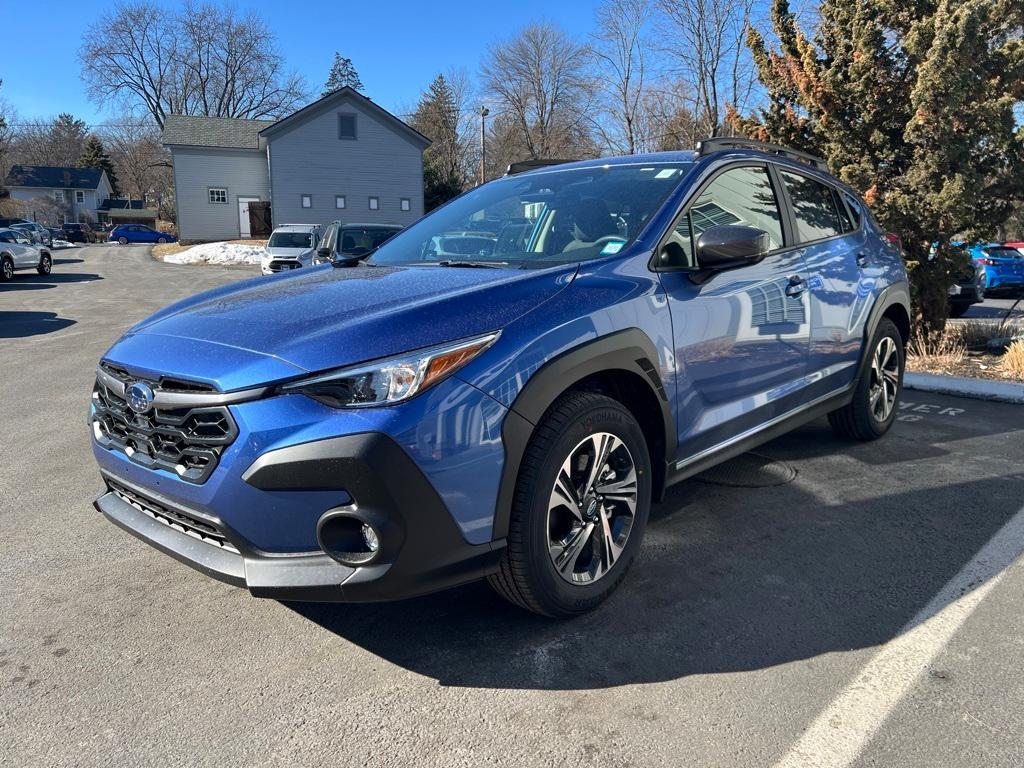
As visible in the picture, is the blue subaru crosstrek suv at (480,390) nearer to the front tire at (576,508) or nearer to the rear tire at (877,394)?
the front tire at (576,508)

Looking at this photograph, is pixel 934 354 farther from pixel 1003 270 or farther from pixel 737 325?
pixel 1003 270

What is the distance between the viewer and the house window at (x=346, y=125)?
37531mm

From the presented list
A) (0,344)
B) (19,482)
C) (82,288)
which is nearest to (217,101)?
(82,288)

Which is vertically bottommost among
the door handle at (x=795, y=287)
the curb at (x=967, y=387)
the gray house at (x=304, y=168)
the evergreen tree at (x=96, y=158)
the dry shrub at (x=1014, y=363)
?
the curb at (x=967, y=387)

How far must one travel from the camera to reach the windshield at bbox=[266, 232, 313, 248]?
66.0ft

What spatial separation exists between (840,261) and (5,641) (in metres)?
4.57

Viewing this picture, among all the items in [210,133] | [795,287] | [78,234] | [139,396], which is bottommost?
[139,396]

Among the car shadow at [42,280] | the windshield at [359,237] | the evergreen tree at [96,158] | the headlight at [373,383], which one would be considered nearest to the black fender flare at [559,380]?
the headlight at [373,383]

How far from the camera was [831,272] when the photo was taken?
172 inches

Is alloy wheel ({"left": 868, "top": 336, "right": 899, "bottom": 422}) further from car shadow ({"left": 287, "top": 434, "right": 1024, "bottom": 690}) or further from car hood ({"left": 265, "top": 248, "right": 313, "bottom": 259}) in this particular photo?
car hood ({"left": 265, "top": 248, "right": 313, "bottom": 259})

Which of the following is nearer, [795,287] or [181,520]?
[181,520]

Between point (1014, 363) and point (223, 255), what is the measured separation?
30.5m

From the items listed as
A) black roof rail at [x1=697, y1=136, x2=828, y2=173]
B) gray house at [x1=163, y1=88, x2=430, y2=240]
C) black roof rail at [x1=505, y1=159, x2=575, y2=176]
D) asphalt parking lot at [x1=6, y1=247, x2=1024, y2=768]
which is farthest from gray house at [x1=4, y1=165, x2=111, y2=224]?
asphalt parking lot at [x1=6, y1=247, x2=1024, y2=768]

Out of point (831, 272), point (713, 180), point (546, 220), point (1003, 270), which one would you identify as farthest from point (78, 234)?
point (713, 180)
